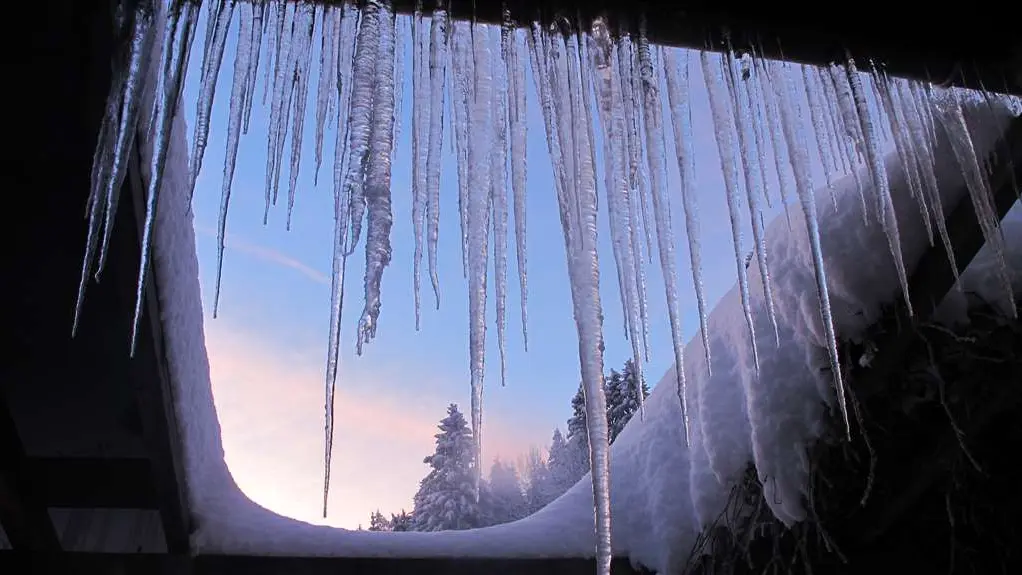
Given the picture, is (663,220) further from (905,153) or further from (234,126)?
(234,126)

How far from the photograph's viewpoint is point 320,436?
1.49 metres

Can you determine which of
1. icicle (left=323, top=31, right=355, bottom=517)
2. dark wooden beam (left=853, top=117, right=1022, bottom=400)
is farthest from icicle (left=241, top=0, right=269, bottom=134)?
dark wooden beam (left=853, top=117, right=1022, bottom=400)

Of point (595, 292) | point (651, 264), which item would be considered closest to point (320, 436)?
point (595, 292)

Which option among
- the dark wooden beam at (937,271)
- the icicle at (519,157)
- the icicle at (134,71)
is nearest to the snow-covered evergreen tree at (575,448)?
the dark wooden beam at (937,271)

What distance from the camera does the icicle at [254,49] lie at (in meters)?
1.43

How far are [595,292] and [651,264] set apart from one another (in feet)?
1.02

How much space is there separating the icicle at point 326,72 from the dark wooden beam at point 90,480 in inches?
87.3

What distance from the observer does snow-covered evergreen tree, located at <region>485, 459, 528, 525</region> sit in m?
17.1

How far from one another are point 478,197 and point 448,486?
14.0 metres

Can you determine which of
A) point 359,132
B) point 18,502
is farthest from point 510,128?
point 18,502

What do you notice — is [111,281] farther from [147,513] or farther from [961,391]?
[961,391]

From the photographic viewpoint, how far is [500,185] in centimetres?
160

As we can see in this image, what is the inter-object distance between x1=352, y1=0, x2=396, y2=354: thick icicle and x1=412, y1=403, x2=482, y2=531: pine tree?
12738 millimetres

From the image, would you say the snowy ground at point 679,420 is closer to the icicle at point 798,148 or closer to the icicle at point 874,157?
the icicle at point 874,157
